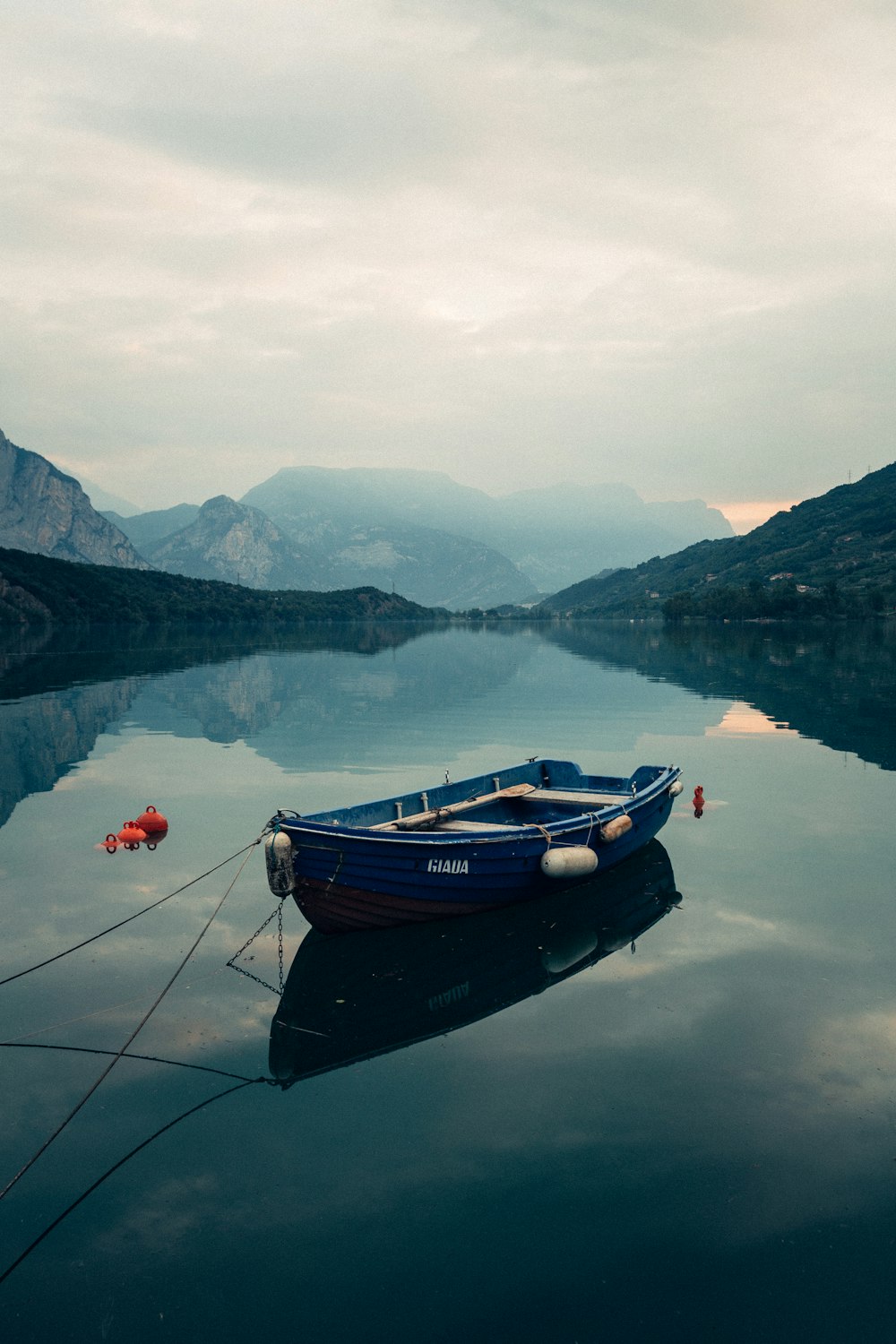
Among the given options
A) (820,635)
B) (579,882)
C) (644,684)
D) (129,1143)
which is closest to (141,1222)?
(129,1143)

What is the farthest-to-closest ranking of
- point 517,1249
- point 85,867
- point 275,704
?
point 275,704, point 85,867, point 517,1249

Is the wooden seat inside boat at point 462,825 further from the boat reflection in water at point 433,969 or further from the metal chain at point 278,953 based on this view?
the metal chain at point 278,953

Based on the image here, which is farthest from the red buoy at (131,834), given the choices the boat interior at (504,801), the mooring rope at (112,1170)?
the mooring rope at (112,1170)

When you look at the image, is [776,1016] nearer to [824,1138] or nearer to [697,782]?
[824,1138]

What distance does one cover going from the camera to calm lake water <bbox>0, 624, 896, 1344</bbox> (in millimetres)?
8719

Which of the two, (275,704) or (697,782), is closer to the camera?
(697,782)

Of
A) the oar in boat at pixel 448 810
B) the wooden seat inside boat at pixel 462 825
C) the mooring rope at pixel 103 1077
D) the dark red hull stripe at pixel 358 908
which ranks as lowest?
the mooring rope at pixel 103 1077

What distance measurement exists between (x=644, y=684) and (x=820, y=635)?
80350 millimetres

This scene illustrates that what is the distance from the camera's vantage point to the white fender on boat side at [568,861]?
18.6 meters

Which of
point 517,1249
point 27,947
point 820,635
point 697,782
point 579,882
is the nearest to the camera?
point 517,1249

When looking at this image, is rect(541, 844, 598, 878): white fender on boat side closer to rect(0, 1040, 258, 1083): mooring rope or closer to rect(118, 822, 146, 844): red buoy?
A: rect(0, 1040, 258, 1083): mooring rope

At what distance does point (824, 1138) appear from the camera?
11047 millimetres

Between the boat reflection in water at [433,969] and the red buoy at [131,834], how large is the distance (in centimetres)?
858

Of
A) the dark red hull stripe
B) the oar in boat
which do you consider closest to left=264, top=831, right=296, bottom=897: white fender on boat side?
the dark red hull stripe
